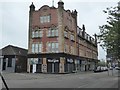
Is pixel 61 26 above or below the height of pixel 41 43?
above

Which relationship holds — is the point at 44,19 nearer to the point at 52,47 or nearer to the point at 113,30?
the point at 52,47

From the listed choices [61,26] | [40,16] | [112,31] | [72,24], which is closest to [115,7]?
[112,31]

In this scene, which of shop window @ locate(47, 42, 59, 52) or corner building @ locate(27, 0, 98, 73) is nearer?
corner building @ locate(27, 0, 98, 73)

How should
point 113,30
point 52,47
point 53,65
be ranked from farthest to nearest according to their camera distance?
point 52,47 → point 53,65 → point 113,30

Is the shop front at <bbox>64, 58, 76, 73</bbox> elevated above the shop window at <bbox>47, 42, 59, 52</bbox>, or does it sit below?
below

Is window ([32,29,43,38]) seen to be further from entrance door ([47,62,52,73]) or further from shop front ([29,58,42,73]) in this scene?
entrance door ([47,62,52,73])

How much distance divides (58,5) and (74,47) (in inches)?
555

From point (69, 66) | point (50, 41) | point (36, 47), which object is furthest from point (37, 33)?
point (69, 66)

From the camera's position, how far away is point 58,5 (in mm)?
59781

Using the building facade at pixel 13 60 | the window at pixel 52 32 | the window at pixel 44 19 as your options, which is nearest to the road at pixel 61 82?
the building facade at pixel 13 60

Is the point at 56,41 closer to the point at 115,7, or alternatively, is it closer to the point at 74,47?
the point at 74,47

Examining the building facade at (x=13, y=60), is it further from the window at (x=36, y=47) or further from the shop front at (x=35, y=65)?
the window at (x=36, y=47)

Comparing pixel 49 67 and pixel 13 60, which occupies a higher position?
pixel 13 60

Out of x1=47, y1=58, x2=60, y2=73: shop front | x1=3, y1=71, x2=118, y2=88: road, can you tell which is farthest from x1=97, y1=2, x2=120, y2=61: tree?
x1=47, y1=58, x2=60, y2=73: shop front
